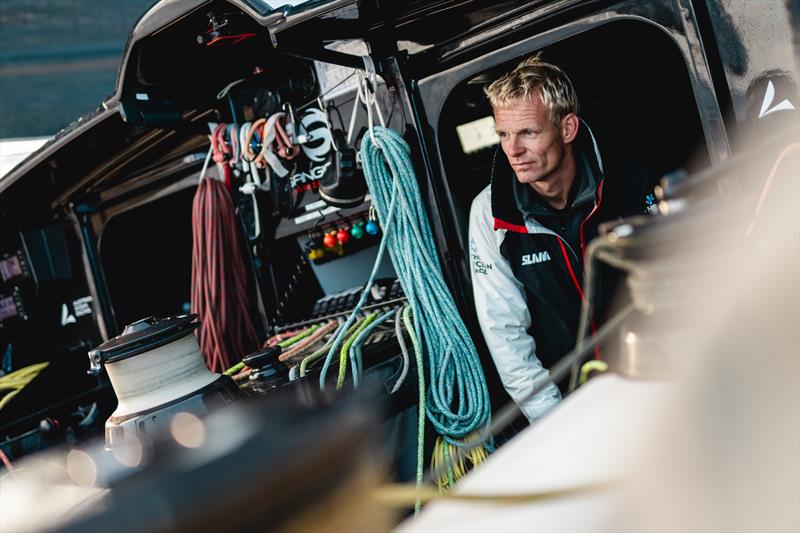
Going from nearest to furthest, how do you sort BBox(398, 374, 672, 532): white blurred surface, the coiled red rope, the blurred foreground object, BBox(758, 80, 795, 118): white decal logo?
the blurred foreground object → BBox(398, 374, 672, 532): white blurred surface → BBox(758, 80, 795, 118): white decal logo → the coiled red rope

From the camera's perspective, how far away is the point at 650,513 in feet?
2.71

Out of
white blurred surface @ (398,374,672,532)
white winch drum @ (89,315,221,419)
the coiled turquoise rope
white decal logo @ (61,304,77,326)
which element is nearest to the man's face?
the coiled turquoise rope

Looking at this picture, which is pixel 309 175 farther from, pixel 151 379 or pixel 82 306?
pixel 82 306

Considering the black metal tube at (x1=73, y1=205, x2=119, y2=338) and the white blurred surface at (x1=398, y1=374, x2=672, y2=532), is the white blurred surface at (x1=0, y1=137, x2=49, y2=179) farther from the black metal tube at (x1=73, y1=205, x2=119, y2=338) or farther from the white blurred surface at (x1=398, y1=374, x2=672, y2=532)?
the white blurred surface at (x1=398, y1=374, x2=672, y2=532)

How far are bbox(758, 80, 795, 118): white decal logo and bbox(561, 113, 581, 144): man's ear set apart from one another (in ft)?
2.36

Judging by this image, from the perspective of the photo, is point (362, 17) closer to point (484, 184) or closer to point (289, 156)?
point (289, 156)

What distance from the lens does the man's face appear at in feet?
8.38

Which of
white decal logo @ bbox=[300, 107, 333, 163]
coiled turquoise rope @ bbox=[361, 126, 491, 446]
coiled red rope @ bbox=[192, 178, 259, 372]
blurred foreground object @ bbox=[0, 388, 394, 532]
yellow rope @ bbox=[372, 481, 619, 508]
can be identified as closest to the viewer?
blurred foreground object @ bbox=[0, 388, 394, 532]

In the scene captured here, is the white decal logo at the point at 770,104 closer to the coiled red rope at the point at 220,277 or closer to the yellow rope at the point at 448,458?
the yellow rope at the point at 448,458

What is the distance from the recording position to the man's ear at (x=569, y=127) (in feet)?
8.65

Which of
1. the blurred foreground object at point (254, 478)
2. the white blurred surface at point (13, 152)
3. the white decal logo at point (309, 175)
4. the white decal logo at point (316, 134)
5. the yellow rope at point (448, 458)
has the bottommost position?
the yellow rope at point (448, 458)

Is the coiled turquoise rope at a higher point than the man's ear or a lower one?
lower

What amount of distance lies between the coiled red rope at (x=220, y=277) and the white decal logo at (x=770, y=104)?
8.56 feet

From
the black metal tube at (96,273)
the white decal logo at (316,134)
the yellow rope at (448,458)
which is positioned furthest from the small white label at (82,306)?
the yellow rope at (448,458)
